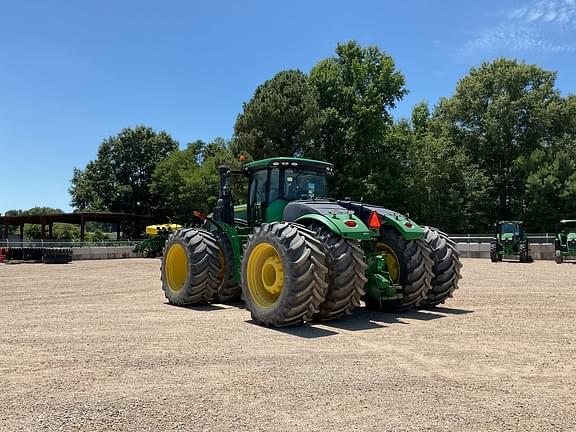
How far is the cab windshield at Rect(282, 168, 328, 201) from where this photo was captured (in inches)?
374

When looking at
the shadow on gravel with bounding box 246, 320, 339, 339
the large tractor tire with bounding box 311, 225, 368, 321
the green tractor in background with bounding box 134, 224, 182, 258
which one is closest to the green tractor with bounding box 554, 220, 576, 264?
the large tractor tire with bounding box 311, 225, 368, 321

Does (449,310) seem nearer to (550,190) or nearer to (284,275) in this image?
(284,275)

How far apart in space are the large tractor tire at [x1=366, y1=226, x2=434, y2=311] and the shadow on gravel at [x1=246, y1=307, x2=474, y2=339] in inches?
8.9

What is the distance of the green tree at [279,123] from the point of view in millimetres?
34281

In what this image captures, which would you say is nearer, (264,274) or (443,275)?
(264,274)

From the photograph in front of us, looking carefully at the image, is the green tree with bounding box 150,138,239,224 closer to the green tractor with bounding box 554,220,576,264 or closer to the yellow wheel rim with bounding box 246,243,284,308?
the green tractor with bounding box 554,220,576,264

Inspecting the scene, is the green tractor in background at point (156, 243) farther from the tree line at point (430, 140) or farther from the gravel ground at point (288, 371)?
the gravel ground at point (288, 371)

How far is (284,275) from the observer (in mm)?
7320

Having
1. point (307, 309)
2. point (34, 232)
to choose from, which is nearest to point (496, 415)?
point (307, 309)

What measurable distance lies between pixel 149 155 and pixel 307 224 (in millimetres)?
53122

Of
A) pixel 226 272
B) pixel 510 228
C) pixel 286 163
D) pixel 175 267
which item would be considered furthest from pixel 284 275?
pixel 510 228

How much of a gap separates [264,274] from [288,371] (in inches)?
123

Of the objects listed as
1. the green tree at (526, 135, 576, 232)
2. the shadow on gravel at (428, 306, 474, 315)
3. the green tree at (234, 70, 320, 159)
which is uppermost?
the green tree at (234, 70, 320, 159)

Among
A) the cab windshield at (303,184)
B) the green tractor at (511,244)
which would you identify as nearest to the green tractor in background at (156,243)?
the green tractor at (511,244)
